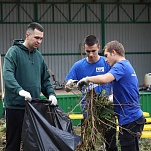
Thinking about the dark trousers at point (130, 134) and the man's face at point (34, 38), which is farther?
the man's face at point (34, 38)

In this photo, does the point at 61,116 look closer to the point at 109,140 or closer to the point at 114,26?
the point at 109,140

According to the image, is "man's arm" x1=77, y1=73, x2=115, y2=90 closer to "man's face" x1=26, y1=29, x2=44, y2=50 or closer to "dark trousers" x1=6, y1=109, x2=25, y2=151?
"man's face" x1=26, y1=29, x2=44, y2=50

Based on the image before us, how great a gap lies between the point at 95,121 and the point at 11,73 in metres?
1.04

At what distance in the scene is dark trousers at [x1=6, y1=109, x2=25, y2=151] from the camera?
4.42 meters

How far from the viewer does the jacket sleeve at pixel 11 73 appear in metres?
4.12

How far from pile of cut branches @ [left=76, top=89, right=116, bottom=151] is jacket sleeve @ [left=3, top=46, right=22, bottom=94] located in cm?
75

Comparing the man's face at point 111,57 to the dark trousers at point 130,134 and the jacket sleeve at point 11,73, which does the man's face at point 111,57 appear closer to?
the dark trousers at point 130,134

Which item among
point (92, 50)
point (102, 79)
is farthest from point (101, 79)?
point (92, 50)

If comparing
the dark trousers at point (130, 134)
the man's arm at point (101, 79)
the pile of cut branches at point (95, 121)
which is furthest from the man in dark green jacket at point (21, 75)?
the dark trousers at point (130, 134)

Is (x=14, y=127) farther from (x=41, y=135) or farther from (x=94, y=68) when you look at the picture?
(x=94, y=68)

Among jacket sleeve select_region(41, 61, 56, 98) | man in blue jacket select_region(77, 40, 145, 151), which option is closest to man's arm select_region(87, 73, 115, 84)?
man in blue jacket select_region(77, 40, 145, 151)

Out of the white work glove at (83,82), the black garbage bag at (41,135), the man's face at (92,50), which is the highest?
the man's face at (92,50)

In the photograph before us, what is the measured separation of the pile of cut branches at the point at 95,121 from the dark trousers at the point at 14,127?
2.53 feet

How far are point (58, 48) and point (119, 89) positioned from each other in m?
13.0
